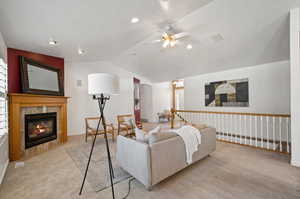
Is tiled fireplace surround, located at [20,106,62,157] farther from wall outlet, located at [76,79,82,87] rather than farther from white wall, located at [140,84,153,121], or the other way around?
white wall, located at [140,84,153,121]

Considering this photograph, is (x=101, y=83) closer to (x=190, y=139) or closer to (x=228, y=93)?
(x=190, y=139)

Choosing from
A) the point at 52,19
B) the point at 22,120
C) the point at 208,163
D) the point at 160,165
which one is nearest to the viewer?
the point at 160,165

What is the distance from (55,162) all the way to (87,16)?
299 cm

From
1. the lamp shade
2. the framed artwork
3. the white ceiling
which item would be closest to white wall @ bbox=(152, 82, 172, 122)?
the framed artwork

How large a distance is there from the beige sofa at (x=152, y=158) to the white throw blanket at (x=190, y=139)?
75 millimetres

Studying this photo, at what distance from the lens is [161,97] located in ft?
28.1

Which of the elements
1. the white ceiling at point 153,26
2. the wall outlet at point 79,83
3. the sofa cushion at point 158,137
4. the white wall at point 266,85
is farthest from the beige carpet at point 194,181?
the wall outlet at point 79,83

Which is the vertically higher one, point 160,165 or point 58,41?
point 58,41

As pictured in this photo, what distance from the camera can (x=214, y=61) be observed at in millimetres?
4543

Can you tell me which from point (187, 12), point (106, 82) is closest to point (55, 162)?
point (106, 82)

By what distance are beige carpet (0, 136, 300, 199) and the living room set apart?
0.06 feet

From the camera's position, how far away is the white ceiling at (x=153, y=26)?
7.11ft

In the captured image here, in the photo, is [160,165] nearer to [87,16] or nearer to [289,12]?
[87,16]

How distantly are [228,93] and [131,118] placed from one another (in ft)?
12.2
